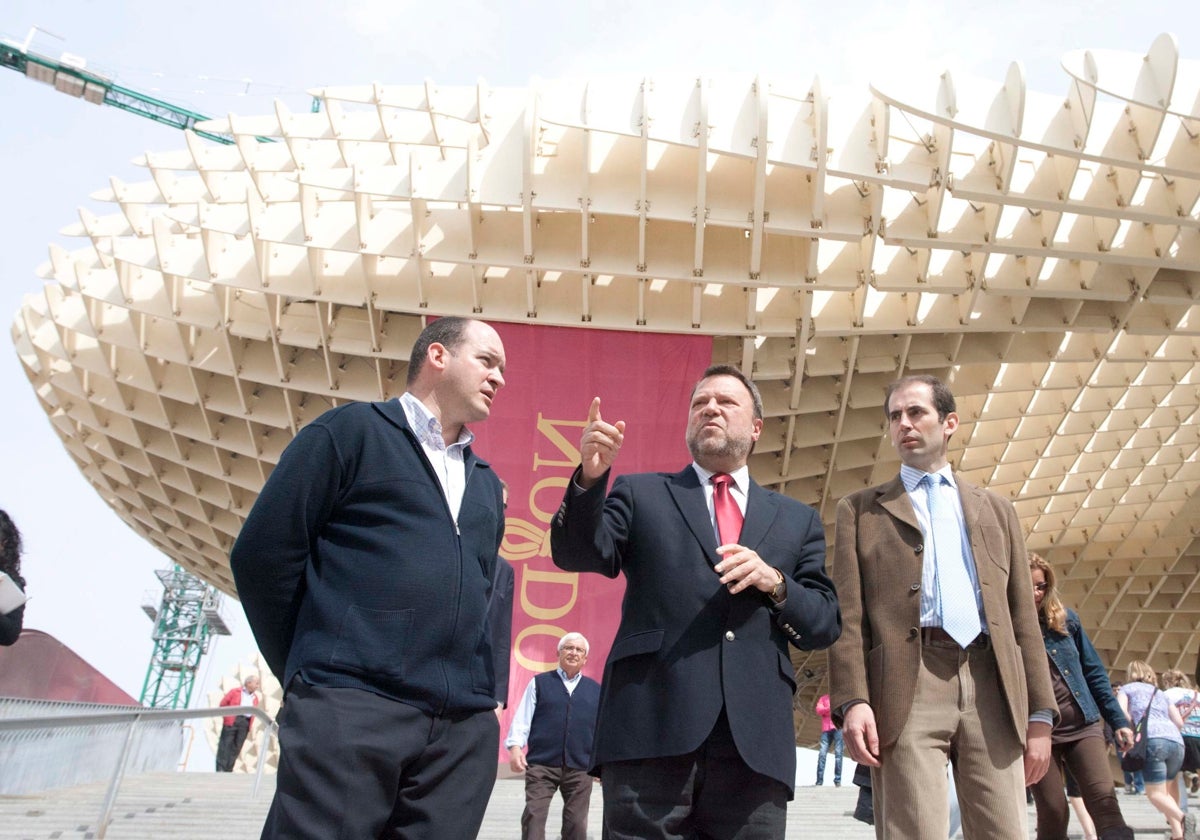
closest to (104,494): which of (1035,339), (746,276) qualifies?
(746,276)

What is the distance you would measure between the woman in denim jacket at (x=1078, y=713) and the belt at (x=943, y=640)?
2.27 meters

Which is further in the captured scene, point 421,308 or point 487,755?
point 421,308

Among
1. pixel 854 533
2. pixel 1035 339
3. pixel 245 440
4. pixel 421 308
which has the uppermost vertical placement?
pixel 1035 339

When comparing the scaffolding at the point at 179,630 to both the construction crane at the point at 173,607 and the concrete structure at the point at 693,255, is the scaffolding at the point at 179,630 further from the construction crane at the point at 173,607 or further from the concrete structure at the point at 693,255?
the concrete structure at the point at 693,255

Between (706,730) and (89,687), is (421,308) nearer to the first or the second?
(89,687)

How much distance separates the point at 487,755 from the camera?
9.37 ft

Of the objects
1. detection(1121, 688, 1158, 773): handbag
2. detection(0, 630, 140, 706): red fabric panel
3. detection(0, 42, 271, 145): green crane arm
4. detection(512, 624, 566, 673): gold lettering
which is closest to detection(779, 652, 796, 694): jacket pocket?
detection(1121, 688, 1158, 773): handbag

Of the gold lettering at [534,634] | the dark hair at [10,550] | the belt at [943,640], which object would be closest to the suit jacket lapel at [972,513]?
the belt at [943,640]

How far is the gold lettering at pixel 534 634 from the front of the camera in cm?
1653

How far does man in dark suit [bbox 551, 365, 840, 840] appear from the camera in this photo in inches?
118

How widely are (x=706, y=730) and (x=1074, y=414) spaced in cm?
2170

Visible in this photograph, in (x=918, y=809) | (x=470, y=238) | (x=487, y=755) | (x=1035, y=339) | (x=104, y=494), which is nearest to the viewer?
(x=487, y=755)

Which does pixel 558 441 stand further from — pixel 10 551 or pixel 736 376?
pixel 736 376

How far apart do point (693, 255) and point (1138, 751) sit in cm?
1029
